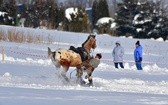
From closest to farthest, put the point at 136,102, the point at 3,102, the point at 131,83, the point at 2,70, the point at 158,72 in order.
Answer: the point at 3,102
the point at 136,102
the point at 131,83
the point at 2,70
the point at 158,72

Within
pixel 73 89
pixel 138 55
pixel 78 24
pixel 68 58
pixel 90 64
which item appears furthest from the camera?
pixel 78 24

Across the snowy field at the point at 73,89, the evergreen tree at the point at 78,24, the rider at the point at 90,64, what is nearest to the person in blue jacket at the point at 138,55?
the snowy field at the point at 73,89

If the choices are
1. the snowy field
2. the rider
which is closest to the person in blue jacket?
the snowy field

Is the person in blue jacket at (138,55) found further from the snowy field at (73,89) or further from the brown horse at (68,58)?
the brown horse at (68,58)

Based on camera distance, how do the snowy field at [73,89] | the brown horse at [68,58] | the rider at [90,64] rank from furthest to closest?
the rider at [90,64], the brown horse at [68,58], the snowy field at [73,89]

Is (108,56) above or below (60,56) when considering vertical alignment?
below

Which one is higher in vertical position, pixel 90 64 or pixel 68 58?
pixel 68 58

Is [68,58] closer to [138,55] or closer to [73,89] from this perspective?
[73,89]

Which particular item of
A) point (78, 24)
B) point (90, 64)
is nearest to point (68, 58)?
point (90, 64)

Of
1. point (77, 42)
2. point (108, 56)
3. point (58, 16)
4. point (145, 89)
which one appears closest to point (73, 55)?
point (145, 89)

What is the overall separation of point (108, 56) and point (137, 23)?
85.2ft

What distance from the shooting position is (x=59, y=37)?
133 feet

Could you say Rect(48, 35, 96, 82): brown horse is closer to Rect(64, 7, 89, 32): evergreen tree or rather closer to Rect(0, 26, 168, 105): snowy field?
Rect(0, 26, 168, 105): snowy field

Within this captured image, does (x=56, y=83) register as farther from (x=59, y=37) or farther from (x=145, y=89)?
(x=59, y=37)
